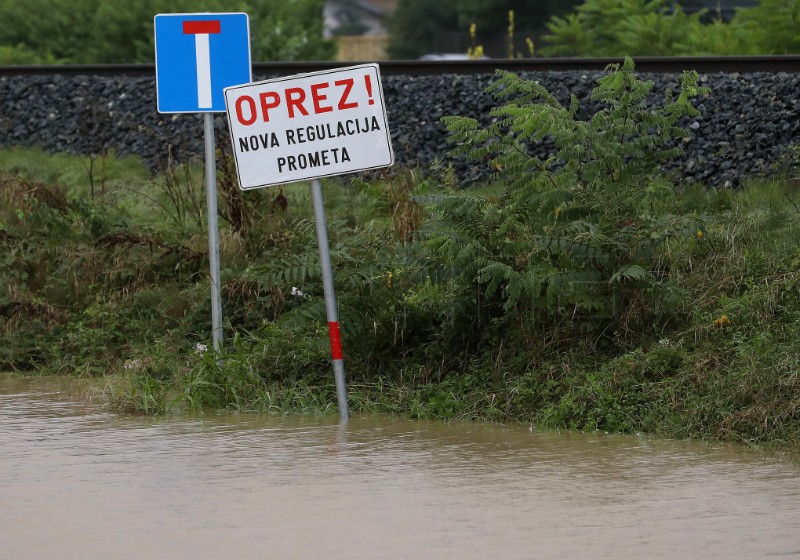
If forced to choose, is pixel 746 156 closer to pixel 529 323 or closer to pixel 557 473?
pixel 529 323

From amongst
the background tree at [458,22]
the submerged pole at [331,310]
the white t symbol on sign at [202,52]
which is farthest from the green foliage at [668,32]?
the background tree at [458,22]

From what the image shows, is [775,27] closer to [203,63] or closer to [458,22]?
[203,63]

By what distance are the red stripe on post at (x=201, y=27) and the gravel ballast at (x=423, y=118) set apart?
3470mm

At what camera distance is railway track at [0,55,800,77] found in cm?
1364

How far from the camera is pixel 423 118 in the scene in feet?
47.4

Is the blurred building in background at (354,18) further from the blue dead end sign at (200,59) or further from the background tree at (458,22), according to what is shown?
the blue dead end sign at (200,59)

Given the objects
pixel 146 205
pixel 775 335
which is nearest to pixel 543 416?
pixel 775 335

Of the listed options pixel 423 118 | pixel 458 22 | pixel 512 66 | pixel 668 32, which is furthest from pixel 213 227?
pixel 458 22

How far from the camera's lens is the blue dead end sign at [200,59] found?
31.6 ft

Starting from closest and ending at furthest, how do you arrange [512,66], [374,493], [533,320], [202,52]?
[374,493] → [533,320] → [202,52] → [512,66]

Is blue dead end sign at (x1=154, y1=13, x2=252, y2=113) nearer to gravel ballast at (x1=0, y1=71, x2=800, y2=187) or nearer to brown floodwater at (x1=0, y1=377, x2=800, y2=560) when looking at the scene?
brown floodwater at (x1=0, y1=377, x2=800, y2=560)

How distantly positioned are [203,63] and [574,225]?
280 centimetres

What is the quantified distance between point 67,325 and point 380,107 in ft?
13.3

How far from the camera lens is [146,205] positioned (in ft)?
44.7
